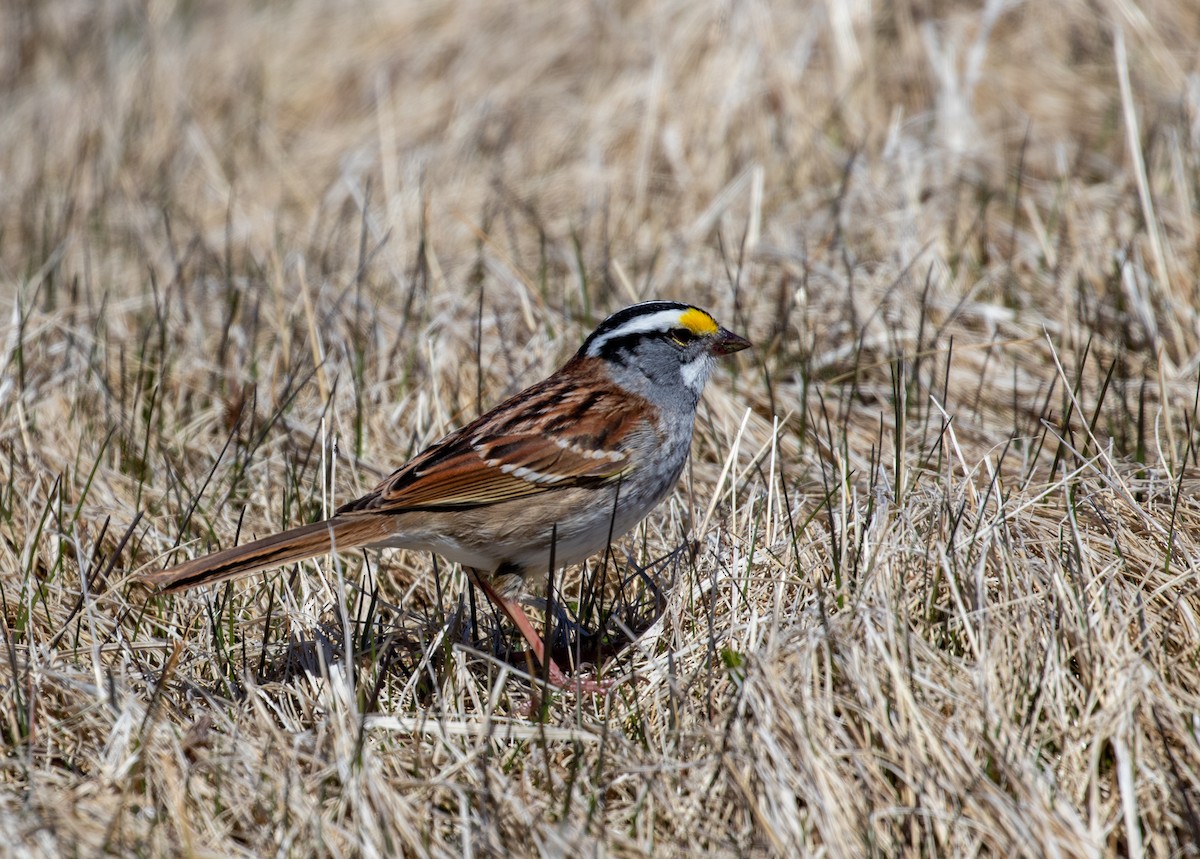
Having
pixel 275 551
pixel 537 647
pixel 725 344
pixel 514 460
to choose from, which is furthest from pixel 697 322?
pixel 275 551

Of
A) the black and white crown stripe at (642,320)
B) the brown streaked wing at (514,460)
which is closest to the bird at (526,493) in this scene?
the brown streaked wing at (514,460)

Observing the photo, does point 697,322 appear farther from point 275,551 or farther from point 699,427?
point 275,551

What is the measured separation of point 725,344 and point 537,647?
1.32 metres

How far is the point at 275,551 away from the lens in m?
3.94

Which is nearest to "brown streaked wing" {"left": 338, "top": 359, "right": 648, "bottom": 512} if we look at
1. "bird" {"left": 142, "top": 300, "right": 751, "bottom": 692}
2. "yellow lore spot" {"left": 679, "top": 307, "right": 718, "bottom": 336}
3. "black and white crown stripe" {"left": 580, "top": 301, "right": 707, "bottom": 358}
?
"bird" {"left": 142, "top": 300, "right": 751, "bottom": 692}

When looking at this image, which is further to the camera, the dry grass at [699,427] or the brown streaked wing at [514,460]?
the brown streaked wing at [514,460]

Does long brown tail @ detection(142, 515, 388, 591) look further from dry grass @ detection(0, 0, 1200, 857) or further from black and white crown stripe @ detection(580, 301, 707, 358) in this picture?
black and white crown stripe @ detection(580, 301, 707, 358)

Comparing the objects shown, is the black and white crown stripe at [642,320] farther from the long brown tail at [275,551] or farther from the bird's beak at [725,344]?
the long brown tail at [275,551]

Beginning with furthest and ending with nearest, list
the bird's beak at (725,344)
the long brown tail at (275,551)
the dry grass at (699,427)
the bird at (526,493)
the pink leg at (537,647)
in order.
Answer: the bird's beak at (725,344)
the bird at (526,493)
the pink leg at (537,647)
the long brown tail at (275,551)
the dry grass at (699,427)

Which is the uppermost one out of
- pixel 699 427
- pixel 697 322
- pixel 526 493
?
pixel 697 322

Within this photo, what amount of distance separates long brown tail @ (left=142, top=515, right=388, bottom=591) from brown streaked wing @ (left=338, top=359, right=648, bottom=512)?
0.28 ft

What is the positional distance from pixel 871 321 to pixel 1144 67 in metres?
3.05

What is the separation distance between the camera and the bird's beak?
486 centimetres

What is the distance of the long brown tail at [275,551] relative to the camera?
3793 mm
